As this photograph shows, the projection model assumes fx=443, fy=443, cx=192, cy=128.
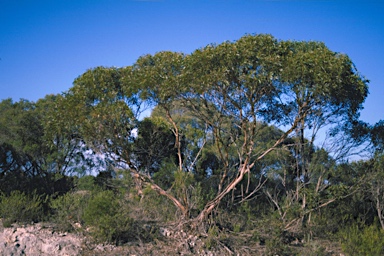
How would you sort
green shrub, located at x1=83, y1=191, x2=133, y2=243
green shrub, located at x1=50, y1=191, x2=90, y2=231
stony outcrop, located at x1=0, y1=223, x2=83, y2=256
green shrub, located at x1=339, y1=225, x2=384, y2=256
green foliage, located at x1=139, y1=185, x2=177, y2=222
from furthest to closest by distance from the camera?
green foliage, located at x1=139, y1=185, x2=177, y2=222 → green shrub, located at x1=50, y1=191, x2=90, y2=231 → green shrub, located at x1=83, y1=191, x2=133, y2=243 → stony outcrop, located at x1=0, y1=223, x2=83, y2=256 → green shrub, located at x1=339, y1=225, x2=384, y2=256

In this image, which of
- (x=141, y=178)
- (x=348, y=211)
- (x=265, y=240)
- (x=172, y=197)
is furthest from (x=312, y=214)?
(x=141, y=178)

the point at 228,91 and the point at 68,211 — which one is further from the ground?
the point at 228,91

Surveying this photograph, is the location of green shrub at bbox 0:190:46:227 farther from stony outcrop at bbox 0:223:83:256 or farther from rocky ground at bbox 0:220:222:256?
stony outcrop at bbox 0:223:83:256

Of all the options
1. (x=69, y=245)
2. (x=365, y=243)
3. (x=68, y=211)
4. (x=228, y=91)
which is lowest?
(x=69, y=245)

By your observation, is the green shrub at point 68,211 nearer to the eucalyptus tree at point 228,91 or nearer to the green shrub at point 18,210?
the green shrub at point 18,210

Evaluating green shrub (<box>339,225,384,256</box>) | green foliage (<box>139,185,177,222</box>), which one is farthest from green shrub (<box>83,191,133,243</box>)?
green shrub (<box>339,225,384,256</box>)

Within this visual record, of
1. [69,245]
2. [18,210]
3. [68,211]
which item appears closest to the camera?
[69,245]

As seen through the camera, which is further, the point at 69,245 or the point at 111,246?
the point at 111,246

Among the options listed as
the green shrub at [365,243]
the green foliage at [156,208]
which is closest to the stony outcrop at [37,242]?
the green foliage at [156,208]

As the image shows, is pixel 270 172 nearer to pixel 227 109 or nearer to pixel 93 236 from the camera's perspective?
pixel 227 109

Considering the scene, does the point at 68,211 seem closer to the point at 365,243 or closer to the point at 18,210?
the point at 18,210

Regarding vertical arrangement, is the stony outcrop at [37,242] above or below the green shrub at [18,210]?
below

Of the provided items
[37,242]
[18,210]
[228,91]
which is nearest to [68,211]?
[18,210]

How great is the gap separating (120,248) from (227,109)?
180 inches
